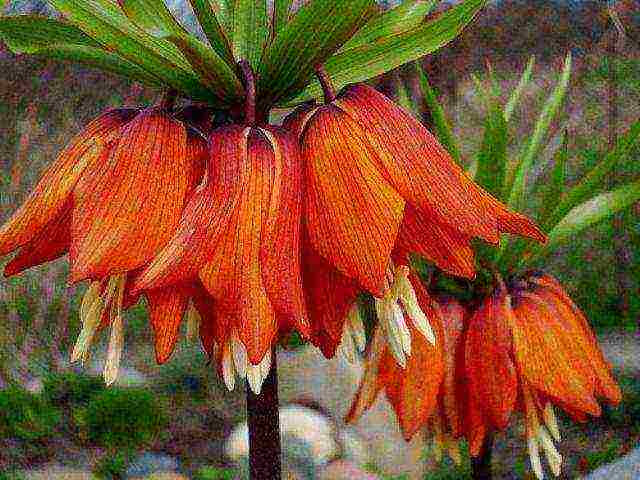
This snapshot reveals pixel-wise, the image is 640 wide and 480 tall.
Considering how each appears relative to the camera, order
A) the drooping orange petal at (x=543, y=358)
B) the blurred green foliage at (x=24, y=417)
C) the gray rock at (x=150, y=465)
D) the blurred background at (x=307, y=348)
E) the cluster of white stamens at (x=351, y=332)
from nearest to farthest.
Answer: the cluster of white stamens at (x=351, y=332)
the drooping orange petal at (x=543, y=358)
the blurred background at (x=307, y=348)
the gray rock at (x=150, y=465)
the blurred green foliage at (x=24, y=417)

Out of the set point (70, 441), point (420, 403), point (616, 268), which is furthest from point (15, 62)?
point (616, 268)

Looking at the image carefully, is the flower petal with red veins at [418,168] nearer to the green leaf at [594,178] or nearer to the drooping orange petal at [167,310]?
the drooping orange petal at [167,310]

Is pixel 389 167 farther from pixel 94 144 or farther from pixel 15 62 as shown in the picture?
pixel 15 62

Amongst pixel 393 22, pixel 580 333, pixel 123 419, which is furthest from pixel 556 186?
pixel 123 419

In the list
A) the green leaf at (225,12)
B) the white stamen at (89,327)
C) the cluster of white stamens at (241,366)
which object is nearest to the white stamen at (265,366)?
the cluster of white stamens at (241,366)

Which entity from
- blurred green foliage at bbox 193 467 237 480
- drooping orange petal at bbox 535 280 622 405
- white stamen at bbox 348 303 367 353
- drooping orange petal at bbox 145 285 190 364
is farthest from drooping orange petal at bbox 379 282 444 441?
blurred green foliage at bbox 193 467 237 480

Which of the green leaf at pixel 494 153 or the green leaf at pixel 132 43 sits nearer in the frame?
the green leaf at pixel 132 43

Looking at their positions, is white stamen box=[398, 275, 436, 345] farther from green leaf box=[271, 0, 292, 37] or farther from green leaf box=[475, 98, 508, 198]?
green leaf box=[475, 98, 508, 198]
